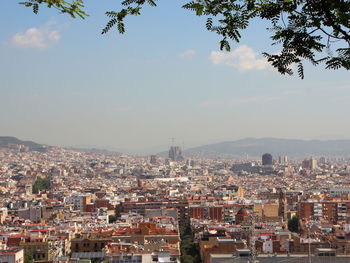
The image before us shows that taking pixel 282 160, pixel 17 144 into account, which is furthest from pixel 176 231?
pixel 17 144

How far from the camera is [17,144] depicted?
7308 inches

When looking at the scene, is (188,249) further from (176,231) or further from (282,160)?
(282,160)

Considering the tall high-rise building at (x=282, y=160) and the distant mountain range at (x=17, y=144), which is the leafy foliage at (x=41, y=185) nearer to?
the tall high-rise building at (x=282, y=160)

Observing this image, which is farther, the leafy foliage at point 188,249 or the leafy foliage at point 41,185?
the leafy foliage at point 41,185

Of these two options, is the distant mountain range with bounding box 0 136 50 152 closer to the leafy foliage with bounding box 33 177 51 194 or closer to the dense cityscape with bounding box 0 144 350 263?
the leafy foliage with bounding box 33 177 51 194

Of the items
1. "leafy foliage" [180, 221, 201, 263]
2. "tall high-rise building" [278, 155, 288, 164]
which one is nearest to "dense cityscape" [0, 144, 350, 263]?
"leafy foliage" [180, 221, 201, 263]

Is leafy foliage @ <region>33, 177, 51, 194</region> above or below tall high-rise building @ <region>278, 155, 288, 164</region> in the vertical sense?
below

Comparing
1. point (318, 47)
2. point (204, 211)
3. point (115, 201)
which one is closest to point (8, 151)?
point (115, 201)

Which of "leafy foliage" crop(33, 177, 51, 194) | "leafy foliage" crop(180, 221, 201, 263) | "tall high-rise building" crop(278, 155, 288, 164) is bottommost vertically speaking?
"leafy foliage" crop(180, 221, 201, 263)

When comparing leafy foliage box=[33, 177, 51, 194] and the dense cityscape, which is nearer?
the dense cityscape

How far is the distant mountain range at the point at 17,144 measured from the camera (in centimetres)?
18250

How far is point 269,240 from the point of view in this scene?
25.6 m

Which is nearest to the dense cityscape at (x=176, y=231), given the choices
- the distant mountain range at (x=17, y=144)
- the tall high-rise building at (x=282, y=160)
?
the tall high-rise building at (x=282, y=160)

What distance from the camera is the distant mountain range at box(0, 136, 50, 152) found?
182500mm
